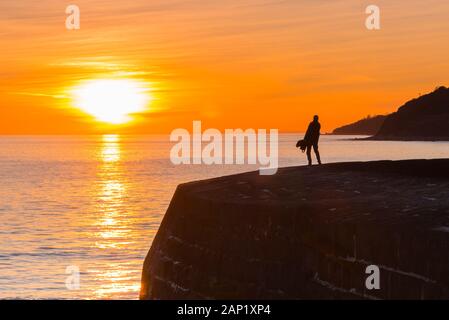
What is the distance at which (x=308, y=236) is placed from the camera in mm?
12352

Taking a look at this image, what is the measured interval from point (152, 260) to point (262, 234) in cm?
447

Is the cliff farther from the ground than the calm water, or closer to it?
farther from the ground

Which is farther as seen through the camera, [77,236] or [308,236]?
[77,236]

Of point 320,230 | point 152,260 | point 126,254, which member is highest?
point 320,230

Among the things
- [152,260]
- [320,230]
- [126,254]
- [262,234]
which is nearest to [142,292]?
[152,260]

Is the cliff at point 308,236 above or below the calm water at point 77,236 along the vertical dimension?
above

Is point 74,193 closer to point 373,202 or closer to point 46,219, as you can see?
point 46,219

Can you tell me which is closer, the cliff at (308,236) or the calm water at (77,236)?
the cliff at (308,236)

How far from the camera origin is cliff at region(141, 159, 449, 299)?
1060 centimetres

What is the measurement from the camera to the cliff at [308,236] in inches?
417

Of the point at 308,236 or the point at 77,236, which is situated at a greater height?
the point at 308,236

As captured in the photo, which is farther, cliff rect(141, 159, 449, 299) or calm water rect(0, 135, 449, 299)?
calm water rect(0, 135, 449, 299)
